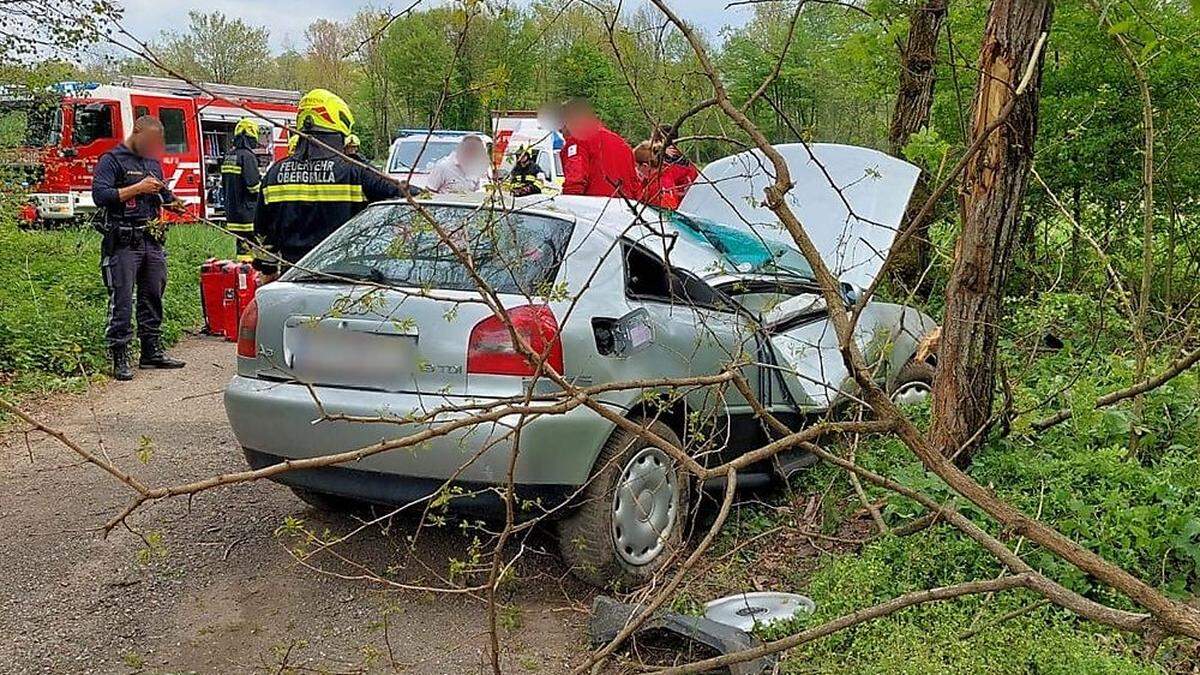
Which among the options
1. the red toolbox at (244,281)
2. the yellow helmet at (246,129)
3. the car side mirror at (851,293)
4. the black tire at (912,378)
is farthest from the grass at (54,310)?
the black tire at (912,378)

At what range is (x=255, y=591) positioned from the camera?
4.23 meters

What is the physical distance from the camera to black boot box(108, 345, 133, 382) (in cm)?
787

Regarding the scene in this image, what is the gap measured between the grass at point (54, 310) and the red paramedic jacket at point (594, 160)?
3623mm

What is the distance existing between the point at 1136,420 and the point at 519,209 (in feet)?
10.2

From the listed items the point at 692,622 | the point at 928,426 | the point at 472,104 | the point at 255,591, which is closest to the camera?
the point at 692,622

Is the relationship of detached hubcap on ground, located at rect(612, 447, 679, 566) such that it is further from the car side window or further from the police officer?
the police officer

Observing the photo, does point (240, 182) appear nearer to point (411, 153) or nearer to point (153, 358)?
point (153, 358)

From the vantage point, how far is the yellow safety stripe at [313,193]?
6.60 m

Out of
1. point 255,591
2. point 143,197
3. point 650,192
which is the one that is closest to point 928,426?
point 650,192

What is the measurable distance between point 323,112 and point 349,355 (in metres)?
2.82

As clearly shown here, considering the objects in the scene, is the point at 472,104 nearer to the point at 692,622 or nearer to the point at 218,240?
the point at 692,622

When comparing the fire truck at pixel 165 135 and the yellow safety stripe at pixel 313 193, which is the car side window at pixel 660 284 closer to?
the yellow safety stripe at pixel 313 193

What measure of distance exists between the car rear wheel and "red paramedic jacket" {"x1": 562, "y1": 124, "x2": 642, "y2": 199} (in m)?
2.46

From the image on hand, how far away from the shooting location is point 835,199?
6.41 metres
